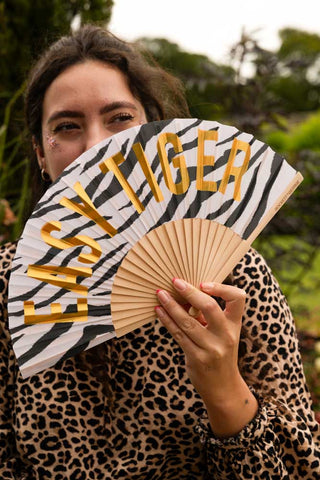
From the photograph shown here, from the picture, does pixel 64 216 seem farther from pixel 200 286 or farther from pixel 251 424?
pixel 251 424

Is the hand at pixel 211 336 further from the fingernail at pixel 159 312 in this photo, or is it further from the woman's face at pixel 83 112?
the woman's face at pixel 83 112

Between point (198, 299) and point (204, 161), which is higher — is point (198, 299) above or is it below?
below

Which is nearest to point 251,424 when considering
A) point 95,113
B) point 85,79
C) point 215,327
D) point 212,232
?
point 215,327

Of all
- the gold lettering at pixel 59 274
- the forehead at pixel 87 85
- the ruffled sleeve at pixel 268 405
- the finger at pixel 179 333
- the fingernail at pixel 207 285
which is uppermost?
the forehead at pixel 87 85

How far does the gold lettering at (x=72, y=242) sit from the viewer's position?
1385 mm

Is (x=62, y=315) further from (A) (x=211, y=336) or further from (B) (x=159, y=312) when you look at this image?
(A) (x=211, y=336)

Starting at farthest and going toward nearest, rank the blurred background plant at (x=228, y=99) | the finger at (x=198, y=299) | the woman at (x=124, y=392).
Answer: the blurred background plant at (x=228, y=99), the woman at (x=124, y=392), the finger at (x=198, y=299)

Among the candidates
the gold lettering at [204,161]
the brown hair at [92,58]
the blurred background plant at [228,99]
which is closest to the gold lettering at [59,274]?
the gold lettering at [204,161]

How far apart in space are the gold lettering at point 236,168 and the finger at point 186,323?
33 centimetres

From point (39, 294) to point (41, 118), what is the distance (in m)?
0.72

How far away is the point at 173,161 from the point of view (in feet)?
4.53

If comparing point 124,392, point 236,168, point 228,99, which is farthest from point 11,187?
point 236,168

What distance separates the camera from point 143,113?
1.80 m

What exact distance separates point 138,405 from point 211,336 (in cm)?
50
